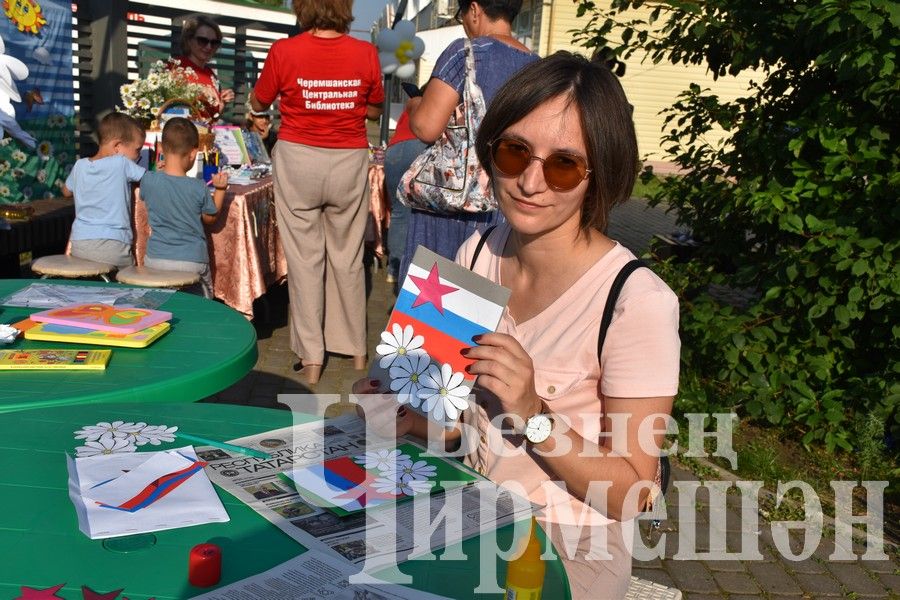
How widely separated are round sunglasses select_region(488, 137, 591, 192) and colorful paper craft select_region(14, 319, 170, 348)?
1229 millimetres

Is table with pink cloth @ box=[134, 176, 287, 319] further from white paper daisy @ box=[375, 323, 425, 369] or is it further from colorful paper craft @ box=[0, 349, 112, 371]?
white paper daisy @ box=[375, 323, 425, 369]

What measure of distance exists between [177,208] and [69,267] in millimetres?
800

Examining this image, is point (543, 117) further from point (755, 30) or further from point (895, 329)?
point (755, 30)

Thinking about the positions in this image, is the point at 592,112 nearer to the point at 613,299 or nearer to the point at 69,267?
the point at 613,299

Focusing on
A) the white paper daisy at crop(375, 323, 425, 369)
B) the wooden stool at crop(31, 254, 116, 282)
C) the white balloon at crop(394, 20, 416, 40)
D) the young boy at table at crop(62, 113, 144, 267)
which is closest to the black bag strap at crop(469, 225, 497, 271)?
the white paper daisy at crop(375, 323, 425, 369)

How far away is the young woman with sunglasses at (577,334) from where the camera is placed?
1734 millimetres

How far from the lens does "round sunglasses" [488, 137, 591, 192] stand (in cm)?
184

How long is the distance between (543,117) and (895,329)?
2.75 metres

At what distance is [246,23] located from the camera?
417 inches

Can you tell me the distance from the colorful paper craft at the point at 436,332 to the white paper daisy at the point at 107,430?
600 mm

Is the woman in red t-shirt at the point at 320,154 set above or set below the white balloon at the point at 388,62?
below

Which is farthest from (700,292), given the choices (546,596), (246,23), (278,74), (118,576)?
(246,23)

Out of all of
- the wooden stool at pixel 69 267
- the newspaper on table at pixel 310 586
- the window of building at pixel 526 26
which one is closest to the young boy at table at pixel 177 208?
the wooden stool at pixel 69 267

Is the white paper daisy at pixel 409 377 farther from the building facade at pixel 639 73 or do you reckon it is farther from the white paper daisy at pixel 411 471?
the building facade at pixel 639 73
